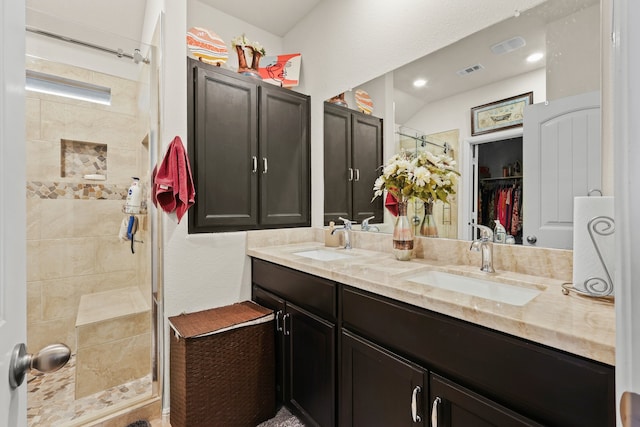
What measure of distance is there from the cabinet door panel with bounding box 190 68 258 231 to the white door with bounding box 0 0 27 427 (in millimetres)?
1264

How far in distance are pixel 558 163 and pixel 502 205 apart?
27 centimetres

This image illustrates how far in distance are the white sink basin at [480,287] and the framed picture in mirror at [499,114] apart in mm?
702

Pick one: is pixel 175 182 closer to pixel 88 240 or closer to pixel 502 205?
pixel 88 240

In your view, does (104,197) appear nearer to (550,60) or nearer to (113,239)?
(113,239)

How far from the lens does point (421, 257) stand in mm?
1615

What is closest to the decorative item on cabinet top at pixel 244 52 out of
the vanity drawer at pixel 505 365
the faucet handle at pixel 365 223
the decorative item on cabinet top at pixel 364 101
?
the decorative item on cabinet top at pixel 364 101

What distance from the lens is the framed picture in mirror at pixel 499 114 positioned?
49.4 inches

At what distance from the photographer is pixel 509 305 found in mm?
852

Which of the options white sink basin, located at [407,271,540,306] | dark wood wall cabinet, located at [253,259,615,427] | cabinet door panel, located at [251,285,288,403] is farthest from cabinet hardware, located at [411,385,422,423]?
cabinet door panel, located at [251,285,288,403]

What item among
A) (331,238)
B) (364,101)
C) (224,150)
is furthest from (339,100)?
(331,238)

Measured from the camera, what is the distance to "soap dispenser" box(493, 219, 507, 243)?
1.32 metres

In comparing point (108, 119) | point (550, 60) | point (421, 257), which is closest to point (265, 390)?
point (421, 257)

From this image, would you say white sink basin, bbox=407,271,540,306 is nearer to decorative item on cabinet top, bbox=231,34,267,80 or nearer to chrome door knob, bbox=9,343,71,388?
chrome door knob, bbox=9,343,71,388

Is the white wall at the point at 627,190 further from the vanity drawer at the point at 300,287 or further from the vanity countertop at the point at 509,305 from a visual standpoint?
the vanity drawer at the point at 300,287
